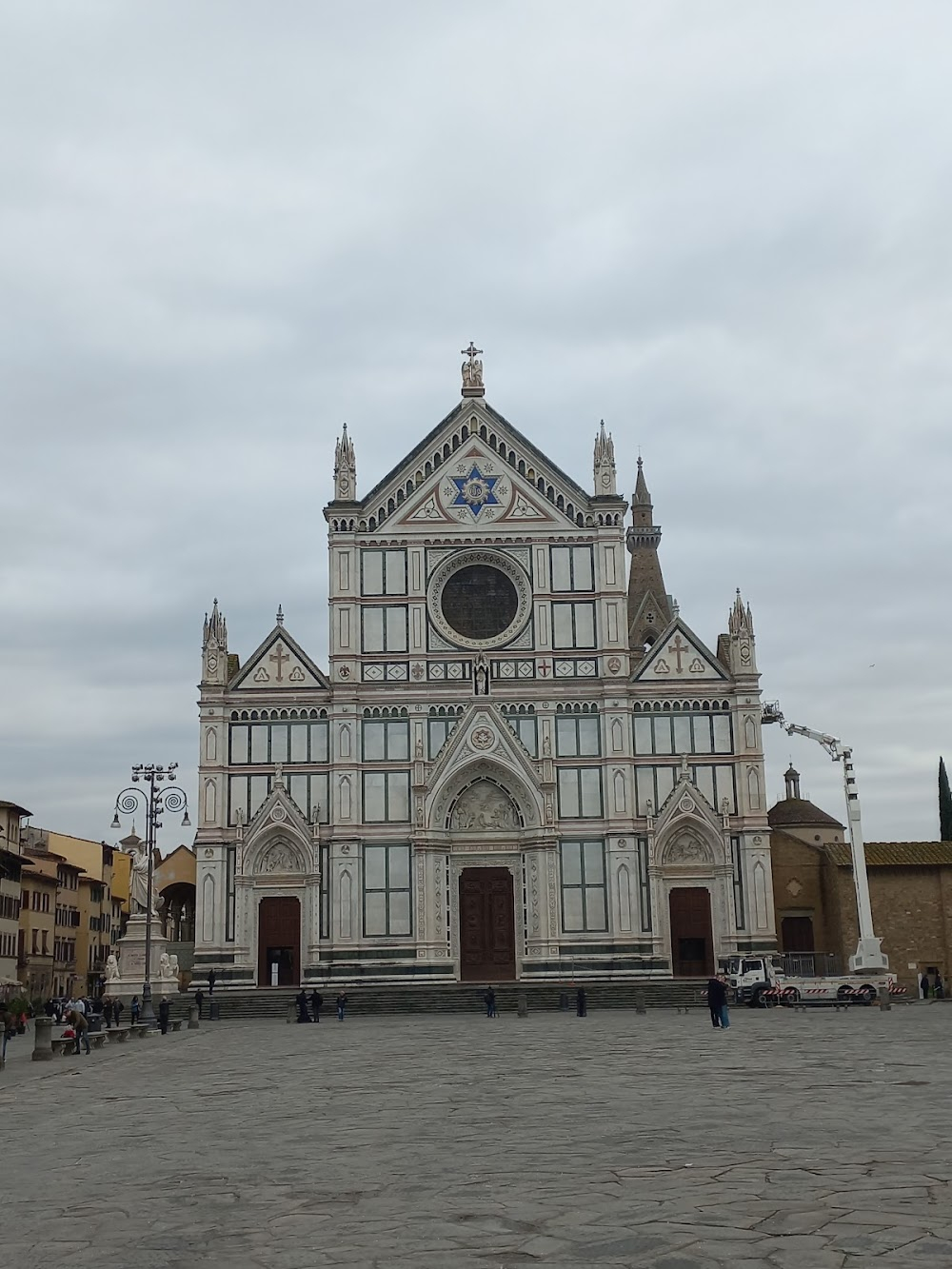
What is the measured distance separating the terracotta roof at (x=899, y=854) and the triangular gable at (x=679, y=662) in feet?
25.1

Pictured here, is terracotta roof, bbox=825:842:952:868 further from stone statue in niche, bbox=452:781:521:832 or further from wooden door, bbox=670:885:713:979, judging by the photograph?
stone statue in niche, bbox=452:781:521:832

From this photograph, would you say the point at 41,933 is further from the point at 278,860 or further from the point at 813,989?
the point at 813,989

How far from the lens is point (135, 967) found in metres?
45.8

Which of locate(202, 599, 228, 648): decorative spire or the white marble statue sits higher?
locate(202, 599, 228, 648): decorative spire

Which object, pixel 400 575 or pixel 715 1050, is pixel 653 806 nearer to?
pixel 400 575

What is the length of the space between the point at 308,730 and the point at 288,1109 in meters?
32.9

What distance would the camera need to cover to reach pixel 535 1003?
44.1 meters

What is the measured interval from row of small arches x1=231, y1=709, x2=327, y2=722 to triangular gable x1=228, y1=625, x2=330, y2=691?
A: 2.54ft

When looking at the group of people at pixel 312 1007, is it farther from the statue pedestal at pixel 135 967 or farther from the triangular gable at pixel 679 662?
the triangular gable at pixel 679 662

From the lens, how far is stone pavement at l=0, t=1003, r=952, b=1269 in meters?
8.43

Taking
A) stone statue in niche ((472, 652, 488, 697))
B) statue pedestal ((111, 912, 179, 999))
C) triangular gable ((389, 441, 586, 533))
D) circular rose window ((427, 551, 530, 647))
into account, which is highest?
triangular gable ((389, 441, 586, 533))

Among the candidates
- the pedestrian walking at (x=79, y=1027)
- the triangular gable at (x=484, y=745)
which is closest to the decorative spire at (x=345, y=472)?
the triangular gable at (x=484, y=745)

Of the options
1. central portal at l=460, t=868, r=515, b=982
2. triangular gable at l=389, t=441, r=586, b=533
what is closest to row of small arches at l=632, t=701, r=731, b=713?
triangular gable at l=389, t=441, r=586, b=533

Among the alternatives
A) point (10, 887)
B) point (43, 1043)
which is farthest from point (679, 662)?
point (10, 887)
